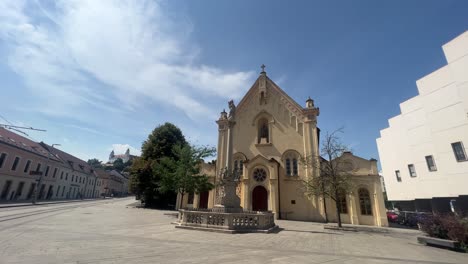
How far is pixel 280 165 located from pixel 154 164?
1857 centimetres

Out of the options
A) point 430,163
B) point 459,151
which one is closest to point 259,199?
point 459,151

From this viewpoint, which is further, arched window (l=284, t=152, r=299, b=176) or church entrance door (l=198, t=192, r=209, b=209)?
church entrance door (l=198, t=192, r=209, b=209)

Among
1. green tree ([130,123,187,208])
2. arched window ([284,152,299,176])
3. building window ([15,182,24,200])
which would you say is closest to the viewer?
arched window ([284,152,299,176])

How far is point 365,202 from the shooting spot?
21.2 m

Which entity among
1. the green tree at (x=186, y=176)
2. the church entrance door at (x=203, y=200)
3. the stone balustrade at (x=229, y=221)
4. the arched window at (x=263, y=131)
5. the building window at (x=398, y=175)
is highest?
the arched window at (x=263, y=131)

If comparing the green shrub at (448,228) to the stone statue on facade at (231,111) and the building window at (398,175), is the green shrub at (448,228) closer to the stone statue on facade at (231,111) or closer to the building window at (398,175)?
the stone statue on facade at (231,111)

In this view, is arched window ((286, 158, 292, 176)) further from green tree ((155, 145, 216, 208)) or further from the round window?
green tree ((155, 145, 216, 208))

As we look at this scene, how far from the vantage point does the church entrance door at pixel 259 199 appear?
74.8 ft

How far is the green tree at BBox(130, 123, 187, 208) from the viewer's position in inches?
1266

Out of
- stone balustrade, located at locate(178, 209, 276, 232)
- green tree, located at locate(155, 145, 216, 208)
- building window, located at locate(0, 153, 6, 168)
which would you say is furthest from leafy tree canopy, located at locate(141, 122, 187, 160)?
stone balustrade, located at locate(178, 209, 276, 232)

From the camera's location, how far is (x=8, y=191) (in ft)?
105

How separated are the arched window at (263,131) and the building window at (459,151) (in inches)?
828

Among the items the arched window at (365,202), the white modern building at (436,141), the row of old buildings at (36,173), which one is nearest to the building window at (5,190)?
the row of old buildings at (36,173)

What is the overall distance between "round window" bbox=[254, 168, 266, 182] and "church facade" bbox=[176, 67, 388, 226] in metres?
0.11
